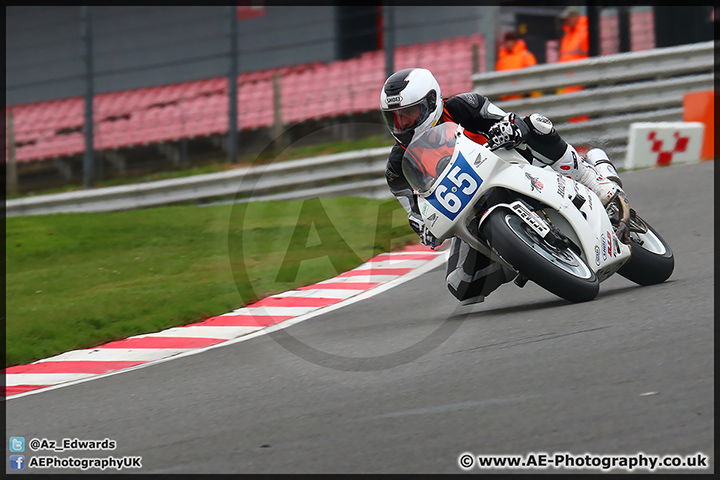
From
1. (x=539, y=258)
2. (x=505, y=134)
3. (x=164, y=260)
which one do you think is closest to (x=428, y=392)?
(x=539, y=258)

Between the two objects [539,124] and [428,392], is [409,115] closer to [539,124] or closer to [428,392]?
[539,124]

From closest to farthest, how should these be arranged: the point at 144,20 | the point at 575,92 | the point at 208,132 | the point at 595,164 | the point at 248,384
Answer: the point at 248,384, the point at 595,164, the point at 575,92, the point at 208,132, the point at 144,20

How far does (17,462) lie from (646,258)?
3.84m

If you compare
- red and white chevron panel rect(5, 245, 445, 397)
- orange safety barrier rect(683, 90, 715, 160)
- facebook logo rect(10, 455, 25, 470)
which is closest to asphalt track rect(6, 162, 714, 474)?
facebook logo rect(10, 455, 25, 470)

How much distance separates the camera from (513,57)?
12.3m

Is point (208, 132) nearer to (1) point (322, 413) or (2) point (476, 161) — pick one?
(2) point (476, 161)

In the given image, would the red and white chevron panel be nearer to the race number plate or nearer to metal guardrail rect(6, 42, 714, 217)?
the race number plate

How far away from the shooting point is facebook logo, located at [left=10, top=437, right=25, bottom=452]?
12.9 feet

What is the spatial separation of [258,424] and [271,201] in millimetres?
8178

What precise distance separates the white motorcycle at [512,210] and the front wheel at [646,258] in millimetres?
308

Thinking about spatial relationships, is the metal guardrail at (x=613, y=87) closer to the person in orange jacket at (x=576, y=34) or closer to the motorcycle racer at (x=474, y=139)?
the person in orange jacket at (x=576, y=34)

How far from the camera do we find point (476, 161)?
4969 millimetres

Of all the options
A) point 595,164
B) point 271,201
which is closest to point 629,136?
point 271,201

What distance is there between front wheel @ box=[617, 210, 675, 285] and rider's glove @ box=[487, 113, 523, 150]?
104cm
